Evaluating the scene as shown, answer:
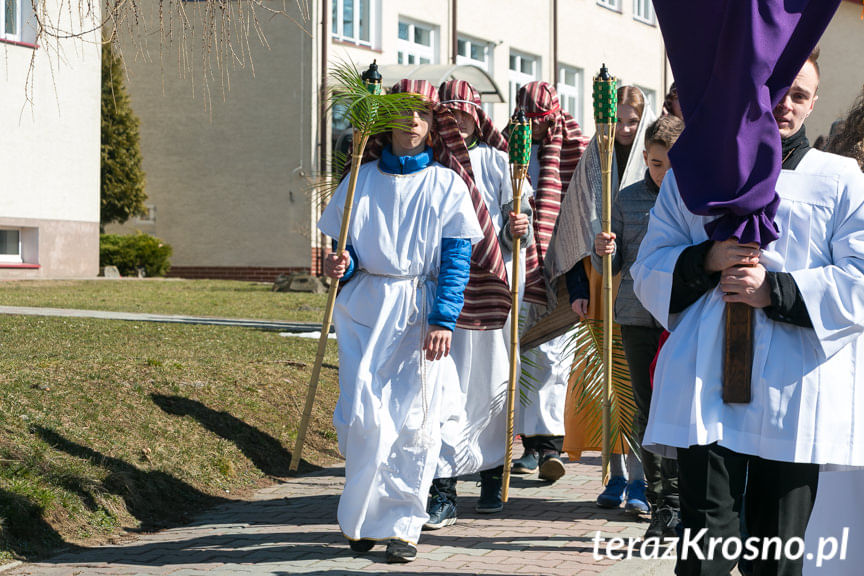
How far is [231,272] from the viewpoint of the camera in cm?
2848

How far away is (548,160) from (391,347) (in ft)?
7.74

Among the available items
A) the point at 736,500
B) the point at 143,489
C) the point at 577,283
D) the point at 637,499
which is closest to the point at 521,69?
the point at 577,283

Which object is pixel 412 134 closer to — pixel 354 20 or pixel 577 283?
pixel 577 283

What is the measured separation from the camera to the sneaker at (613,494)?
21.5 ft

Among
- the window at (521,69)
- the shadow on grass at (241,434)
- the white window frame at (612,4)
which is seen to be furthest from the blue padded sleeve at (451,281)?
the white window frame at (612,4)

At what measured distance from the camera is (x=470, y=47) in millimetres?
30969

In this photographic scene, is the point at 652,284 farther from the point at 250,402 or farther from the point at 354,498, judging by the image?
the point at 250,402

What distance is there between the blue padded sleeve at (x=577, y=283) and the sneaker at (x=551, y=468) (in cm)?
118

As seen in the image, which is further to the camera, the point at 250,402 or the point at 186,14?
the point at 250,402

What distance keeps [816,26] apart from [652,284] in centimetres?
94

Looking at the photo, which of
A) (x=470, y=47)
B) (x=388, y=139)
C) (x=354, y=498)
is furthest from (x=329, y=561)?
(x=470, y=47)

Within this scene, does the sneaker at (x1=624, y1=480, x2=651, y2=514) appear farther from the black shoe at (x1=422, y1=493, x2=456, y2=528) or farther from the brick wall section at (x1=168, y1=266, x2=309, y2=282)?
the brick wall section at (x1=168, y1=266, x2=309, y2=282)

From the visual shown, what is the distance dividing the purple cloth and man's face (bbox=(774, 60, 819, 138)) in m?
0.20

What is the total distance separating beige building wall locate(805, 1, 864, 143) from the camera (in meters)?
41.1
